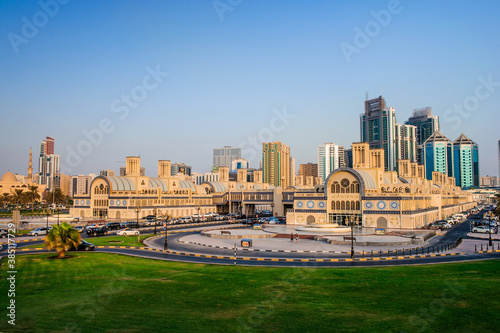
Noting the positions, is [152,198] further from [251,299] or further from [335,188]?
[251,299]

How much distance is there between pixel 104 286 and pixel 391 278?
16.7 m

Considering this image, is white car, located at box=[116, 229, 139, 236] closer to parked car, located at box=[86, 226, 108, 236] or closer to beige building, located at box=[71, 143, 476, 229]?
parked car, located at box=[86, 226, 108, 236]

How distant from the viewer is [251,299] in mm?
19016

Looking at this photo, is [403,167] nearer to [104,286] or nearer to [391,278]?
[391,278]

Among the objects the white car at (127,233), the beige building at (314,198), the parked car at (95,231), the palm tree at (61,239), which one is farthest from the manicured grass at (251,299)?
the beige building at (314,198)

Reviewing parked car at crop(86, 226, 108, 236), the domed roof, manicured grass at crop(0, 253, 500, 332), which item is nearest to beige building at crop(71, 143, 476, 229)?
parked car at crop(86, 226, 108, 236)

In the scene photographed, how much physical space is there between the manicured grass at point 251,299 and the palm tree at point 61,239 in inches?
109

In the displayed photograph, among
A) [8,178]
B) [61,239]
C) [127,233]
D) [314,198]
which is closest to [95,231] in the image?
[127,233]

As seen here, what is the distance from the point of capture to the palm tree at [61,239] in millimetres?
30938

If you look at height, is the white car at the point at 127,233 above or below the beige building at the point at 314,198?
below

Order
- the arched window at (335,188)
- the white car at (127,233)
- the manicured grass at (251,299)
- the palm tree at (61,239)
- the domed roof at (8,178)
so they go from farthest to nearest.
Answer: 1. the domed roof at (8,178)
2. the arched window at (335,188)
3. the white car at (127,233)
4. the palm tree at (61,239)
5. the manicured grass at (251,299)

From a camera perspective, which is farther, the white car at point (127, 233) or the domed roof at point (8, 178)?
the domed roof at point (8, 178)

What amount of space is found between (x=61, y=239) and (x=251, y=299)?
19.1 metres

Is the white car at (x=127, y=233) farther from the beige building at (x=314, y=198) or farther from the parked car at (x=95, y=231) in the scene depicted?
the beige building at (x=314, y=198)
